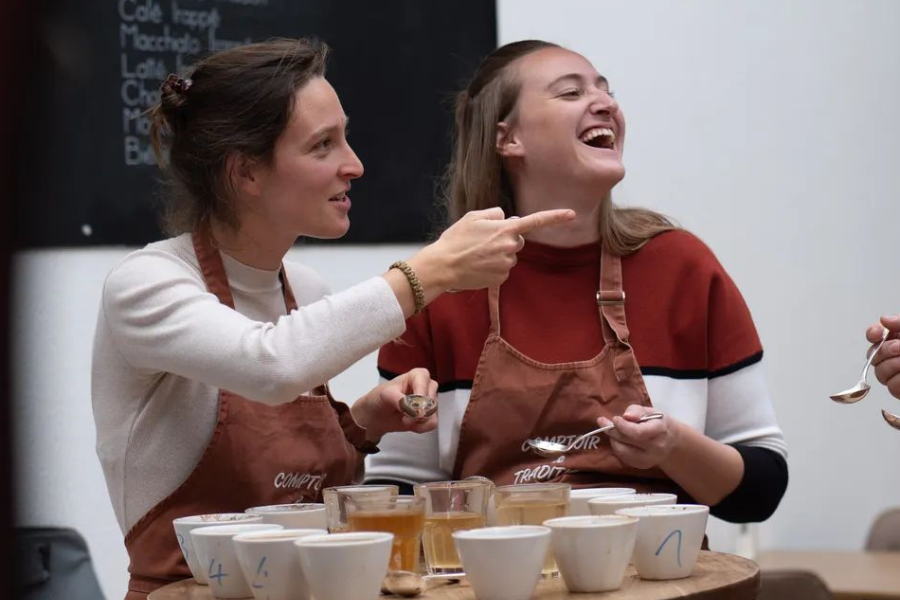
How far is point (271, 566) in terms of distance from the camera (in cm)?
94

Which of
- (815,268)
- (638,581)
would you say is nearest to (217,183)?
(638,581)

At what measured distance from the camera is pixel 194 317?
1.21 meters

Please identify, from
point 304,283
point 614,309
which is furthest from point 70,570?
point 614,309

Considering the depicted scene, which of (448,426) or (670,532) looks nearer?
(670,532)

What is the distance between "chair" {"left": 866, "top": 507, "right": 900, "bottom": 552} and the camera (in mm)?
3107

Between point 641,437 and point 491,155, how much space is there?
0.72 m

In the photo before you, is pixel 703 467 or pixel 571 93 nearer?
pixel 703 467

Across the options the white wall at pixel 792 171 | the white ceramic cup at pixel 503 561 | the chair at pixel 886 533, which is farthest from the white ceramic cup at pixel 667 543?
the chair at pixel 886 533

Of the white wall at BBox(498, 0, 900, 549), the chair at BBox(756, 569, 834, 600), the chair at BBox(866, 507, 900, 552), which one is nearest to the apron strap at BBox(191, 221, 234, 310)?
the chair at BBox(756, 569, 834, 600)

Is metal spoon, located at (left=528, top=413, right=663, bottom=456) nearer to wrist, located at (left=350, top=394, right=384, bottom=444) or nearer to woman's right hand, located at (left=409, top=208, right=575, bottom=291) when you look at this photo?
wrist, located at (left=350, top=394, right=384, bottom=444)

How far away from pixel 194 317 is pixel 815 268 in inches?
100

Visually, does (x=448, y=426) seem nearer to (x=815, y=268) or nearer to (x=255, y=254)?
(x=255, y=254)

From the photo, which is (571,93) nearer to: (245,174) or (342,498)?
(245,174)

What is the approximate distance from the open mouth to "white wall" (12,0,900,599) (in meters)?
1.15
